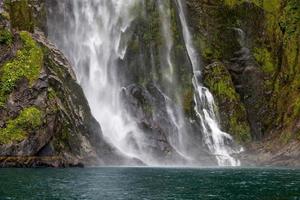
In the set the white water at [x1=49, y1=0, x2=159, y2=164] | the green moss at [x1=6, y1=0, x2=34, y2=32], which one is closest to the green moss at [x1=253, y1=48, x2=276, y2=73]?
the white water at [x1=49, y1=0, x2=159, y2=164]

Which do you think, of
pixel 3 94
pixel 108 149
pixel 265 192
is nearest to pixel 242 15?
pixel 108 149

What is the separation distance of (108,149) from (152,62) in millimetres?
24530

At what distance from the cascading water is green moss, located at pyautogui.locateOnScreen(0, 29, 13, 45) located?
43.1 feet

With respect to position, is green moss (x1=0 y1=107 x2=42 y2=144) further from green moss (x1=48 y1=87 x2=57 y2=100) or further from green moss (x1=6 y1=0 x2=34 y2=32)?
green moss (x1=6 y1=0 x2=34 y2=32)

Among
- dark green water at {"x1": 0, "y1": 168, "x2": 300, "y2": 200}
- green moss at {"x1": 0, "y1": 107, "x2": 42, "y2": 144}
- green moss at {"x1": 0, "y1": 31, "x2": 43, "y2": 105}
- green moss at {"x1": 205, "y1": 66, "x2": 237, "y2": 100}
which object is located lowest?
dark green water at {"x1": 0, "y1": 168, "x2": 300, "y2": 200}

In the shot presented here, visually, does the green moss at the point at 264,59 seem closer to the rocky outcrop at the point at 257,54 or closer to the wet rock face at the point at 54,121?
the rocky outcrop at the point at 257,54

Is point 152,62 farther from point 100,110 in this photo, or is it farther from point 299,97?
point 299,97

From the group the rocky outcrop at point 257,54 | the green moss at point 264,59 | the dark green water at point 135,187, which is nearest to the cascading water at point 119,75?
the rocky outcrop at point 257,54

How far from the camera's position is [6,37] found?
71.5 m

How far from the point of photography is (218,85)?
9869 centimetres

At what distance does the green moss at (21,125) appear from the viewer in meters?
62.8

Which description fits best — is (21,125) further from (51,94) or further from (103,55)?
(103,55)

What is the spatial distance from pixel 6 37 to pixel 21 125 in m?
14.1

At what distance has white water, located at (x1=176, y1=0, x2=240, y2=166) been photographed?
295 ft
